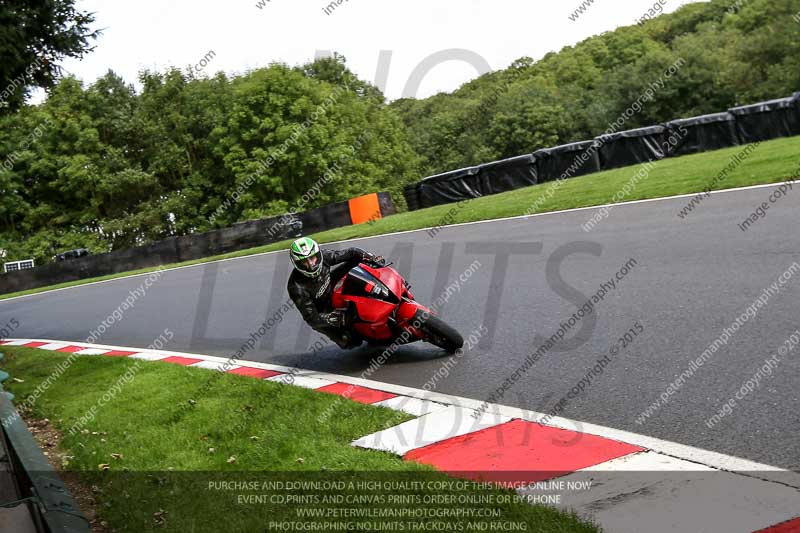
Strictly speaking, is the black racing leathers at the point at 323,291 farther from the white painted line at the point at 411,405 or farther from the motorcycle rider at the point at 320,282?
the white painted line at the point at 411,405

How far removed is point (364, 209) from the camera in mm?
27719

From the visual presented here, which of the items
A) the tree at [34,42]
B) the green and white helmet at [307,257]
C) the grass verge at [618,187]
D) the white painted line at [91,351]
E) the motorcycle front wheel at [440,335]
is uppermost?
the tree at [34,42]

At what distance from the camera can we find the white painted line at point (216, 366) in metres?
9.48

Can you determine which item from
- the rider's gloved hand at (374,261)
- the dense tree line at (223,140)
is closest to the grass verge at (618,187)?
the rider's gloved hand at (374,261)

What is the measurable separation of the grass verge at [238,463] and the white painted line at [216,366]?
1.00 feet

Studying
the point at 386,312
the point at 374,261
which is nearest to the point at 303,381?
the point at 386,312

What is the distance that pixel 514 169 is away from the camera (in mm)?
26625

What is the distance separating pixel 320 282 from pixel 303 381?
102 cm

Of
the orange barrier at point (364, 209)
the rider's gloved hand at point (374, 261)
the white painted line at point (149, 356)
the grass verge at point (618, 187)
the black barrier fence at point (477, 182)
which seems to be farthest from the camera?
the orange barrier at point (364, 209)

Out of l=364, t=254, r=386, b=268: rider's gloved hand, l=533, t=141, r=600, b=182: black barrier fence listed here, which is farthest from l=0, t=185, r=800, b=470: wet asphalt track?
l=533, t=141, r=600, b=182: black barrier fence

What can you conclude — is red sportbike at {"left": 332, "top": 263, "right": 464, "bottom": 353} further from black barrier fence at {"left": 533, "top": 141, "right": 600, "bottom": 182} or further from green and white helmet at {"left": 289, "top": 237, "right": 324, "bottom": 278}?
black barrier fence at {"left": 533, "top": 141, "right": 600, "bottom": 182}

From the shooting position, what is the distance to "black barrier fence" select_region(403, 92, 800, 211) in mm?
23969

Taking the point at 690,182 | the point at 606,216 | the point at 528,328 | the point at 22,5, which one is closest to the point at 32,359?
the point at 22,5

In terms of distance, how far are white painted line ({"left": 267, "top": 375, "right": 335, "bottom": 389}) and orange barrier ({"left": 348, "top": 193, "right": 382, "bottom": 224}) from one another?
1866 centimetres
